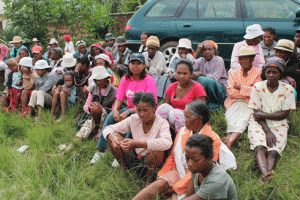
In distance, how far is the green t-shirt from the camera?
1.99 meters

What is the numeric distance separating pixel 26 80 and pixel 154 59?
8.90 feet

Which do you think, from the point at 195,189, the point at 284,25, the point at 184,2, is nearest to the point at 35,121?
the point at 195,189

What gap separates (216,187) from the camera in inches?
78.4

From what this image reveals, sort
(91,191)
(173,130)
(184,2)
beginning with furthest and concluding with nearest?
(184,2)
(173,130)
(91,191)

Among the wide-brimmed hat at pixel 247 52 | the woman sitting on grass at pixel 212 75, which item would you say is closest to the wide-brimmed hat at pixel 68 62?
the woman sitting on grass at pixel 212 75

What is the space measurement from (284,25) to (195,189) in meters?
4.27

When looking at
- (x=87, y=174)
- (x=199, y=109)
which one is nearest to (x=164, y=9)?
(x=199, y=109)

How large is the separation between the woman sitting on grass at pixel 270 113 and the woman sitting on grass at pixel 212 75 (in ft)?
2.39

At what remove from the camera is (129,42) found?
6418 mm

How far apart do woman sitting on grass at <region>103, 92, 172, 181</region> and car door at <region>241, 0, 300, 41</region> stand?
3476 millimetres

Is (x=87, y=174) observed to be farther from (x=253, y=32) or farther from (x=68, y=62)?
(x=253, y=32)

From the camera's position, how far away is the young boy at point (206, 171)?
1997 millimetres

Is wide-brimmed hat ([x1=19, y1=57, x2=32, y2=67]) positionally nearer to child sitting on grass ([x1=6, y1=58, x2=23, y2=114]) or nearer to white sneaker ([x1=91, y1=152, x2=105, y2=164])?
child sitting on grass ([x1=6, y1=58, x2=23, y2=114])

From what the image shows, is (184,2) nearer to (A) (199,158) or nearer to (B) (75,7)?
(A) (199,158)
